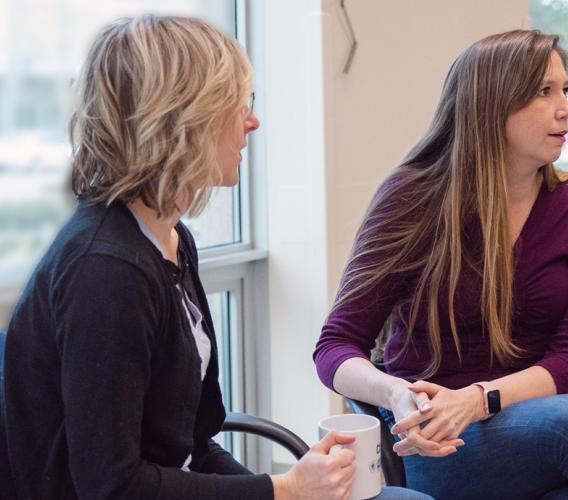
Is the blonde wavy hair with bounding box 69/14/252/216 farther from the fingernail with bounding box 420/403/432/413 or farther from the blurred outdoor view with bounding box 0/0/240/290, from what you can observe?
the blurred outdoor view with bounding box 0/0/240/290

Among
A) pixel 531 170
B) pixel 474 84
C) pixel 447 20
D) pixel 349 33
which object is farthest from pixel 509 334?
pixel 447 20

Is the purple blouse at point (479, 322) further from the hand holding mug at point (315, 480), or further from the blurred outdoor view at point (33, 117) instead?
the blurred outdoor view at point (33, 117)

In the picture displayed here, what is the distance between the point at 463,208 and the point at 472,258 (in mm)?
98

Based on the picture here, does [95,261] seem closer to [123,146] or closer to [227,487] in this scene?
[123,146]

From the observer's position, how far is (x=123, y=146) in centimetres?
120

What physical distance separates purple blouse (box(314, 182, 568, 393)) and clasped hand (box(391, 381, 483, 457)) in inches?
6.3

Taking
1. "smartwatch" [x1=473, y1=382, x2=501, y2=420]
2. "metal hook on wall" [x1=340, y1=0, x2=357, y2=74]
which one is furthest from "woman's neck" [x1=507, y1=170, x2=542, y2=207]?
"metal hook on wall" [x1=340, y1=0, x2=357, y2=74]

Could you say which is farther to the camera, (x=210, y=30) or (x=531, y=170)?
(x=531, y=170)

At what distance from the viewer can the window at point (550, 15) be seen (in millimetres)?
3756

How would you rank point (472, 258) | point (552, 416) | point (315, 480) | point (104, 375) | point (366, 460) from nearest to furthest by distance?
point (104, 375), point (315, 480), point (366, 460), point (552, 416), point (472, 258)

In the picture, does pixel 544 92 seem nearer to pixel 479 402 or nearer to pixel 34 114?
pixel 479 402

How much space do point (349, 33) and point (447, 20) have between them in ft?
1.74

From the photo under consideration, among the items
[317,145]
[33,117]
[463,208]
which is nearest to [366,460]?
[463,208]

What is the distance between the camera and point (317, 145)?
256 centimetres
